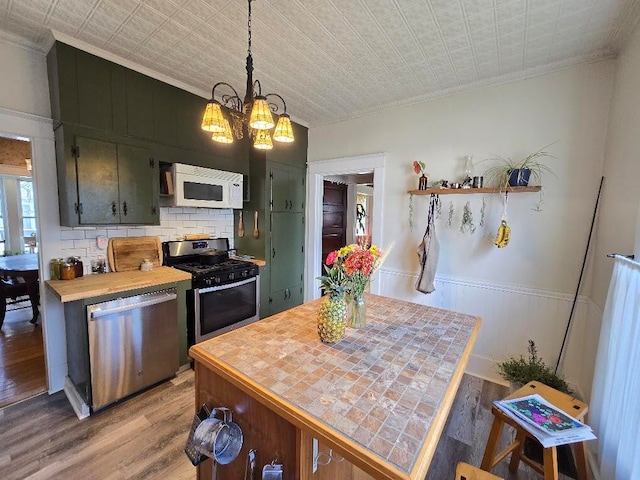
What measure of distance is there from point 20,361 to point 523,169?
4.86m

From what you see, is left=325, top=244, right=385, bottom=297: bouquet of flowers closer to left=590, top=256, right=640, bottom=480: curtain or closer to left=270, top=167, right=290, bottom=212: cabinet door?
left=590, top=256, right=640, bottom=480: curtain

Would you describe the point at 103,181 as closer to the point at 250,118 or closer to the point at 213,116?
the point at 213,116

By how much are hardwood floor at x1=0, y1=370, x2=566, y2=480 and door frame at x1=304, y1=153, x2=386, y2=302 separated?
161cm

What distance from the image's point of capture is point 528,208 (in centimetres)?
236

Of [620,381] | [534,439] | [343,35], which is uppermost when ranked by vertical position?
[343,35]

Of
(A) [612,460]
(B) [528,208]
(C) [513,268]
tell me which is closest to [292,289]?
(C) [513,268]

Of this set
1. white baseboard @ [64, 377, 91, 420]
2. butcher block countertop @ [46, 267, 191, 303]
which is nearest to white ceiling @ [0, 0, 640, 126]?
butcher block countertop @ [46, 267, 191, 303]

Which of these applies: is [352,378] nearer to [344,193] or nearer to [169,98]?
[169,98]

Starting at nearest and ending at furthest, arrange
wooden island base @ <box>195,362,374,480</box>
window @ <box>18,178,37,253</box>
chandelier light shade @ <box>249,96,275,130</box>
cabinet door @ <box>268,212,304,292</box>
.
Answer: wooden island base @ <box>195,362,374,480</box> < chandelier light shade @ <box>249,96,275,130</box> < cabinet door @ <box>268,212,304,292</box> < window @ <box>18,178,37,253</box>

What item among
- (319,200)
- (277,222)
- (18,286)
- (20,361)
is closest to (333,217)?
(319,200)

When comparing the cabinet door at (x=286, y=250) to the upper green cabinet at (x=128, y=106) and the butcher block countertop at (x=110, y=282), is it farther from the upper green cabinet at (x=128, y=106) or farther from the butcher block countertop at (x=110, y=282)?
the butcher block countertop at (x=110, y=282)

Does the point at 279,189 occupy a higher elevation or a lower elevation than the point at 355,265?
higher

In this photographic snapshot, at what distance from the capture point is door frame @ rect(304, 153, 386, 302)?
10.4 feet

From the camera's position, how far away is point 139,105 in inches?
93.2
